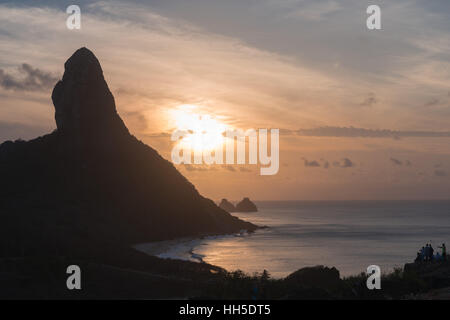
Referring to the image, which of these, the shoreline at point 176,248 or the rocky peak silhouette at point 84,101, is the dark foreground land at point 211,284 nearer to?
the shoreline at point 176,248

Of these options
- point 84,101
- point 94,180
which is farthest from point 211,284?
point 84,101

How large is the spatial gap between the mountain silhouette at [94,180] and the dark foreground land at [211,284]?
5437cm

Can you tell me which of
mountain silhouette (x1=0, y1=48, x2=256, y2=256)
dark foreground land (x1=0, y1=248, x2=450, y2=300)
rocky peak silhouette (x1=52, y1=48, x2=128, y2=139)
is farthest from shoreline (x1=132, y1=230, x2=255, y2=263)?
dark foreground land (x1=0, y1=248, x2=450, y2=300)

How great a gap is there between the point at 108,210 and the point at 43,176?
16.4m

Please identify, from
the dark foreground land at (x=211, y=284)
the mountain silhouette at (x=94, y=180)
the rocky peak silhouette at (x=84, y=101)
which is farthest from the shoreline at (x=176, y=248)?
the dark foreground land at (x=211, y=284)

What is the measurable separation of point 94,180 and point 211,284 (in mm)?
96483

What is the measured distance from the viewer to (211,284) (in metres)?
29.6

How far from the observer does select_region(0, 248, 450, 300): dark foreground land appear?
1086 inches

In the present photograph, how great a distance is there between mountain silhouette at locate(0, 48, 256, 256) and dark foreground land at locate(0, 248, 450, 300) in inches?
2141

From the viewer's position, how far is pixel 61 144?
124562 mm

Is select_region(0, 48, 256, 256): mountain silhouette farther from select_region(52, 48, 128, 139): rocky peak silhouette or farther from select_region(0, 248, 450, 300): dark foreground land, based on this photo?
select_region(0, 248, 450, 300): dark foreground land
